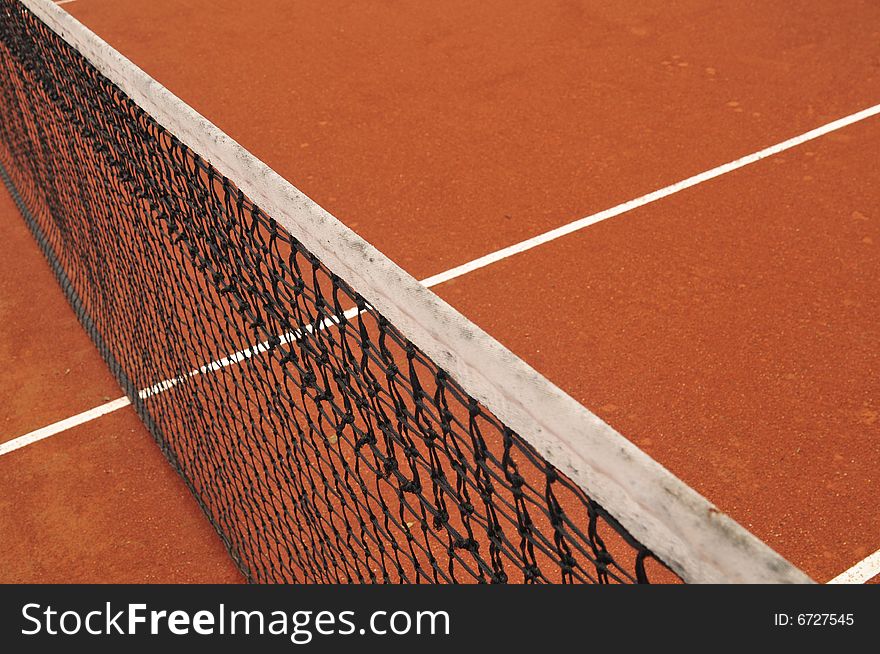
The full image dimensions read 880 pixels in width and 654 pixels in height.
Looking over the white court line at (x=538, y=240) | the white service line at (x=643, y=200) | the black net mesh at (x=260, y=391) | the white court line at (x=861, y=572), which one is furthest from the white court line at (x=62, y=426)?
the white court line at (x=861, y=572)

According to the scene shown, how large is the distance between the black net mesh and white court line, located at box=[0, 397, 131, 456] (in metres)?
0.12

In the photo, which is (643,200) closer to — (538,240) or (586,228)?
(586,228)

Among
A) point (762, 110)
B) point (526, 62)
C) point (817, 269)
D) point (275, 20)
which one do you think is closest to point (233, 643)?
point (817, 269)

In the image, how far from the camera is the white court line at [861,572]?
369cm

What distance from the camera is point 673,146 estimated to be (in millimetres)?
7082

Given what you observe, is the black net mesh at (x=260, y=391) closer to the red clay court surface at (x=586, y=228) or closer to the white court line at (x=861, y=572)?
the red clay court surface at (x=586, y=228)

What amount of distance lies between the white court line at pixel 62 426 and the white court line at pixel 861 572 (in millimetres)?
3608

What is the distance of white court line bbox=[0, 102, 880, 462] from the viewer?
4.88 m

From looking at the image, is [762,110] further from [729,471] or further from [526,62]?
[729,471]

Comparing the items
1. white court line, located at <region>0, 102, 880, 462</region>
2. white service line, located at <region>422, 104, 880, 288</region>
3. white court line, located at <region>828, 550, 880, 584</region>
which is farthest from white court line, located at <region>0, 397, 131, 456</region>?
white court line, located at <region>828, 550, 880, 584</region>

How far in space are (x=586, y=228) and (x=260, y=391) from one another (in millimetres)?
2462

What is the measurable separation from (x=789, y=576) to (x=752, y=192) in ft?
18.1

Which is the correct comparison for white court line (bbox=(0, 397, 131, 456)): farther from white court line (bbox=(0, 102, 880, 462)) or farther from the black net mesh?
the black net mesh

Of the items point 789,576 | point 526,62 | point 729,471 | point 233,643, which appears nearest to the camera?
point 789,576
